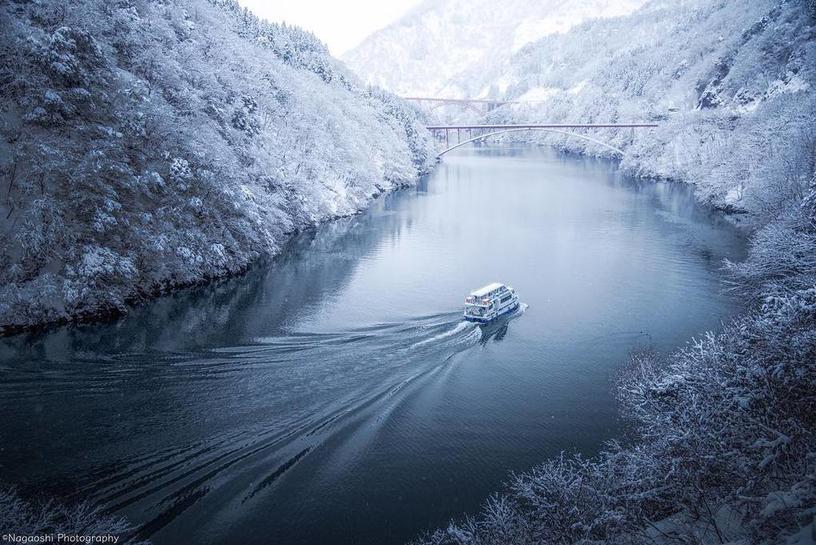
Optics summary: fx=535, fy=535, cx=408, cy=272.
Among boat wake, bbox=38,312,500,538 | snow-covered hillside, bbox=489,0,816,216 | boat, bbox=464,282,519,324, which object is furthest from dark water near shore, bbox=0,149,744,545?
snow-covered hillside, bbox=489,0,816,216

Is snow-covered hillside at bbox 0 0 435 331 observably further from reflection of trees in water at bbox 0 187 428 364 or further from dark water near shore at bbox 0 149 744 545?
dark water near shore at bbox 0 149 744 545

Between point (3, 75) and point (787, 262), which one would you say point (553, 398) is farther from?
point (3, 75)

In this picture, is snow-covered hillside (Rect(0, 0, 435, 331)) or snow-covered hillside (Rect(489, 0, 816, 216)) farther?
snow-covered hillside (Rect(489, 0, 816, 216))

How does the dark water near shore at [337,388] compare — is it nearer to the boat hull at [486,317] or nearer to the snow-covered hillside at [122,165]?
the boat hull at [486,317]

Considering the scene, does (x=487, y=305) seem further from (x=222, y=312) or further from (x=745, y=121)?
(x=745, y=121)

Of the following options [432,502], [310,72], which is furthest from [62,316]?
[310,72]
